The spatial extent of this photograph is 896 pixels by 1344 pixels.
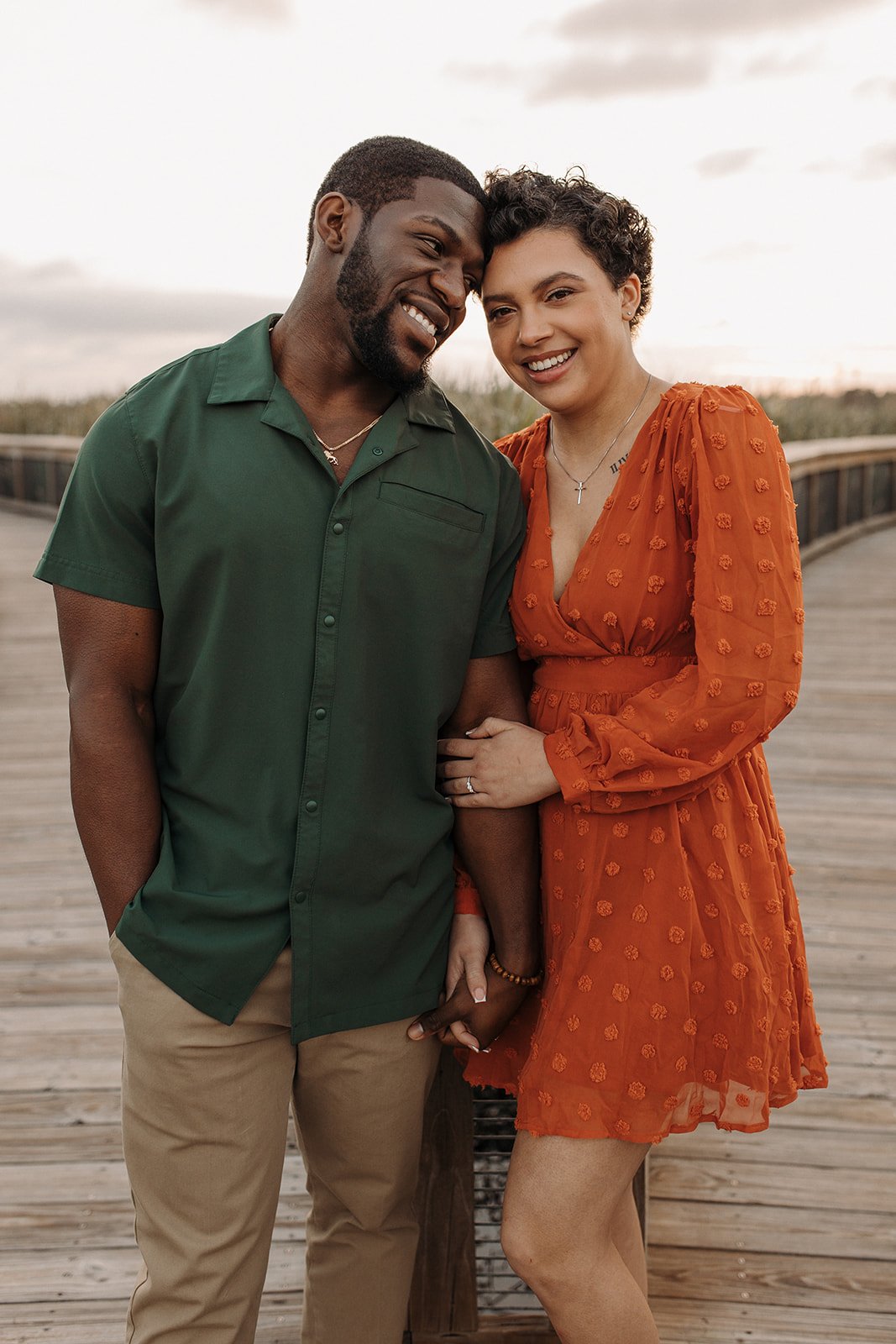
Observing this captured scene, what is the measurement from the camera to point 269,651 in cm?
156

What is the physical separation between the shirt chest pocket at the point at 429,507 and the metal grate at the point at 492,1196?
91 cm

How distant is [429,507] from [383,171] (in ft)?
1.49

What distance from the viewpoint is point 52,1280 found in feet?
7.30

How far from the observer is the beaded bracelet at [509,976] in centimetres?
176

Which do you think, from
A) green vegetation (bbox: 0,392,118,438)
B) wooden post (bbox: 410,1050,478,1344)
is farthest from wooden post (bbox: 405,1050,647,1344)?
green vegetation (bbox: 0,392,118,438)

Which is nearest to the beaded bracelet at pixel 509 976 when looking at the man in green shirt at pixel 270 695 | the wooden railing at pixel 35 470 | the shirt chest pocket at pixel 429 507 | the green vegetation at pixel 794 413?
the man in green shirt at pixel 270 695

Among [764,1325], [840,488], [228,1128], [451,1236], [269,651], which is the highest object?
[269,651]

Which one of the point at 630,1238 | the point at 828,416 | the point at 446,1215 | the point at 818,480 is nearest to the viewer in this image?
the point at 630,1238

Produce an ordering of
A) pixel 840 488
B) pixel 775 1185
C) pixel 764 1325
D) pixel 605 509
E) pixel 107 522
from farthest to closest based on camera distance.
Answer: pixel 840 488 → pixel 775 1185 → pixel 764 1325 → pixel 605 509 → pixel 107 522

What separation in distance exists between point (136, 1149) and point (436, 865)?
561 mm

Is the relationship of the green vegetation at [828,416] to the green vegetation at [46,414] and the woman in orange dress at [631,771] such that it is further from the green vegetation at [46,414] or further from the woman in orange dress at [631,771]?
the woman in orange dress at [631,771]

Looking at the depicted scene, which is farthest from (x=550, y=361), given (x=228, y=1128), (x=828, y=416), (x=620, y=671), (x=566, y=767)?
(x=828, y=416)

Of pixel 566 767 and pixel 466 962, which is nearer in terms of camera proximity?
pixel 566 767

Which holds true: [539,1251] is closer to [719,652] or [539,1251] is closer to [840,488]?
[719,652]
